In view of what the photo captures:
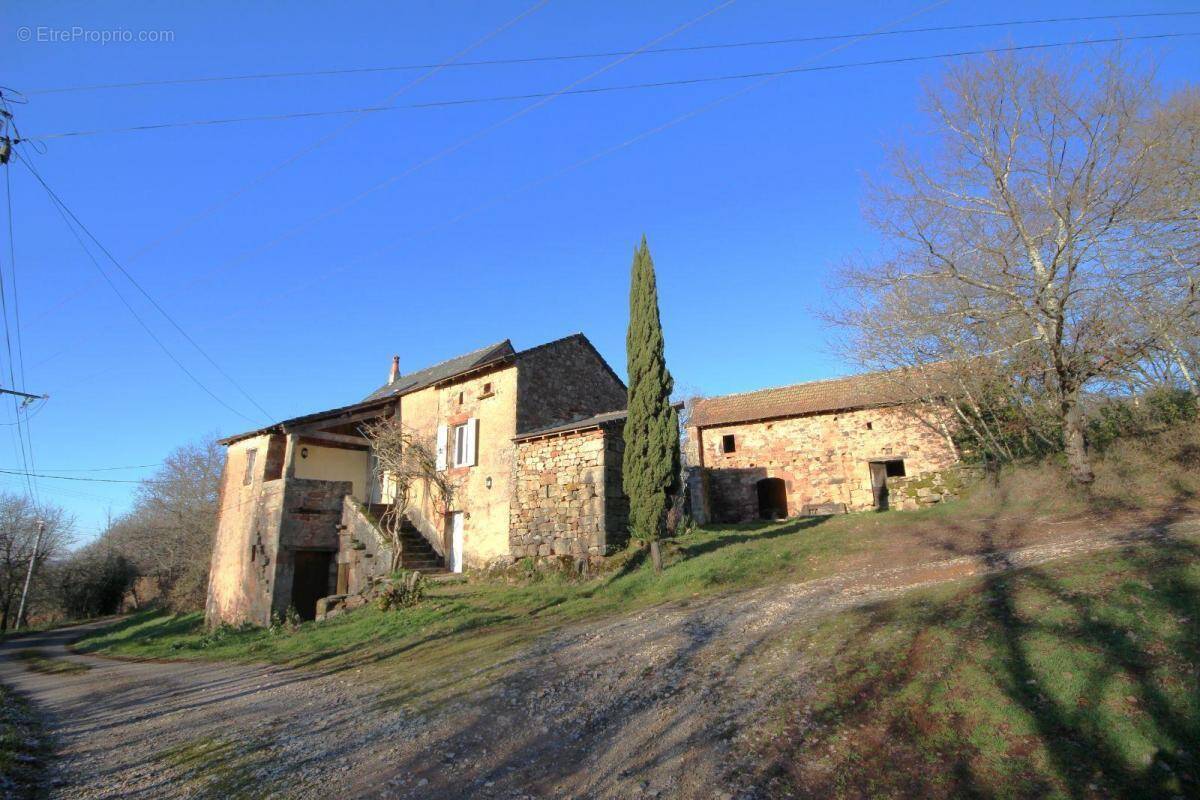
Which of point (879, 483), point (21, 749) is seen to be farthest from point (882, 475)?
point (21, 749)

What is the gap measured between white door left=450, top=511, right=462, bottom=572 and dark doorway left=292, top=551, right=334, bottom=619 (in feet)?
13.7

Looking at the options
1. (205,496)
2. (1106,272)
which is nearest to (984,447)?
(1106,272)

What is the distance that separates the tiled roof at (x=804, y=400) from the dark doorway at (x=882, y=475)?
6.17ft

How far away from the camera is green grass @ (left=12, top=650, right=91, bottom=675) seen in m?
14.6

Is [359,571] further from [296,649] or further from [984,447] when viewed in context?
[984,447]

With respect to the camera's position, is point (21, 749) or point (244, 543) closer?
point (21, 749)

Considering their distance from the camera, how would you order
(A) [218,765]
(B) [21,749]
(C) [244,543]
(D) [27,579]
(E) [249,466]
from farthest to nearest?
(D) [27,579], (E) [249,466], (C) [244,543], (B) [21,749], (A) [218,765]

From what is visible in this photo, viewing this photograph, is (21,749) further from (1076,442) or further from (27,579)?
(27,579)

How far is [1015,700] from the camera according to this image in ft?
15.0

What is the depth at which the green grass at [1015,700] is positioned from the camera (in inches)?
150

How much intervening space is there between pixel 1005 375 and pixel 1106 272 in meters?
3.64

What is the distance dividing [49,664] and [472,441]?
41.6 feet

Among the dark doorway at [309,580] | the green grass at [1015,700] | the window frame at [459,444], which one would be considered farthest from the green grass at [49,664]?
the green grass at [1015,700]

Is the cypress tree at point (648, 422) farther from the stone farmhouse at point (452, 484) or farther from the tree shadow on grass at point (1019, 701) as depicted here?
the tree shadow on grass at point (1019, 701)
